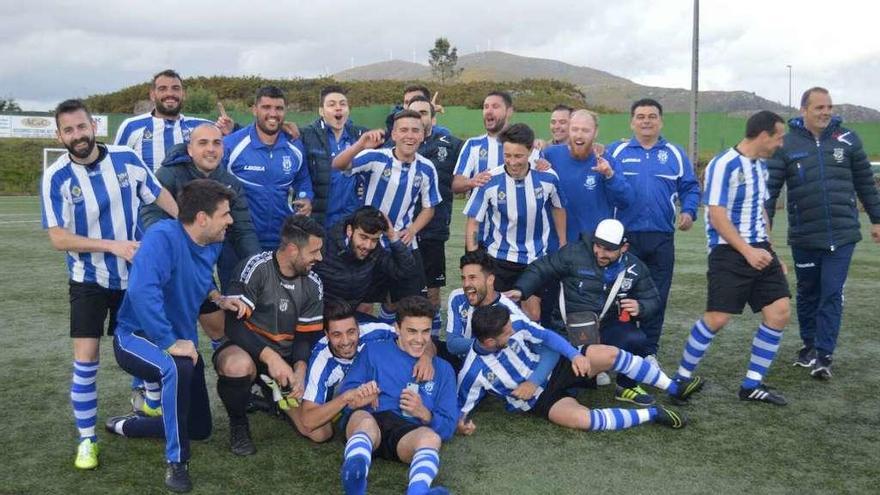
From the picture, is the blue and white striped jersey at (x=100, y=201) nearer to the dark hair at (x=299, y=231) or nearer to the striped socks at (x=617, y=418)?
the dark hair at (x=299, y=231)

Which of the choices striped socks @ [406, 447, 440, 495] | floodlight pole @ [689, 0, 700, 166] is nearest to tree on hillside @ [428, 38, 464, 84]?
floodlight pole @ [689, 0, 700, 166]

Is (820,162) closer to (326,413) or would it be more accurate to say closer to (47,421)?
(326,413)

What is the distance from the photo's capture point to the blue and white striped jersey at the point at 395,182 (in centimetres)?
556

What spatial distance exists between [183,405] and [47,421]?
139 cm

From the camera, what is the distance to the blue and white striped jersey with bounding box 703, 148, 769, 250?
5.02 m

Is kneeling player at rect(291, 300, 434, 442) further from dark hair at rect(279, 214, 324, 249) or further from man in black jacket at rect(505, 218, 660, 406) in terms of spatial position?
man in black jacket at rect(505, 218, 660, 406)

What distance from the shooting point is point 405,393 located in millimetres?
4035

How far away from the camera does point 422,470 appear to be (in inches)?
139

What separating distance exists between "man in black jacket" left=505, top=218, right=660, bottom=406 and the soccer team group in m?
0.01

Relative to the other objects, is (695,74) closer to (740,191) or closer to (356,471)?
(740,191)

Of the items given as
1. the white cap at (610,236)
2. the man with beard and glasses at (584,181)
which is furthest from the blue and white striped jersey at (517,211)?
the white cap at (610,236)

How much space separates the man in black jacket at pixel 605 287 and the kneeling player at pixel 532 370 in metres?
0.37

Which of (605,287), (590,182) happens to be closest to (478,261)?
(605,287)

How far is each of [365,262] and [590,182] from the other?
175cm
